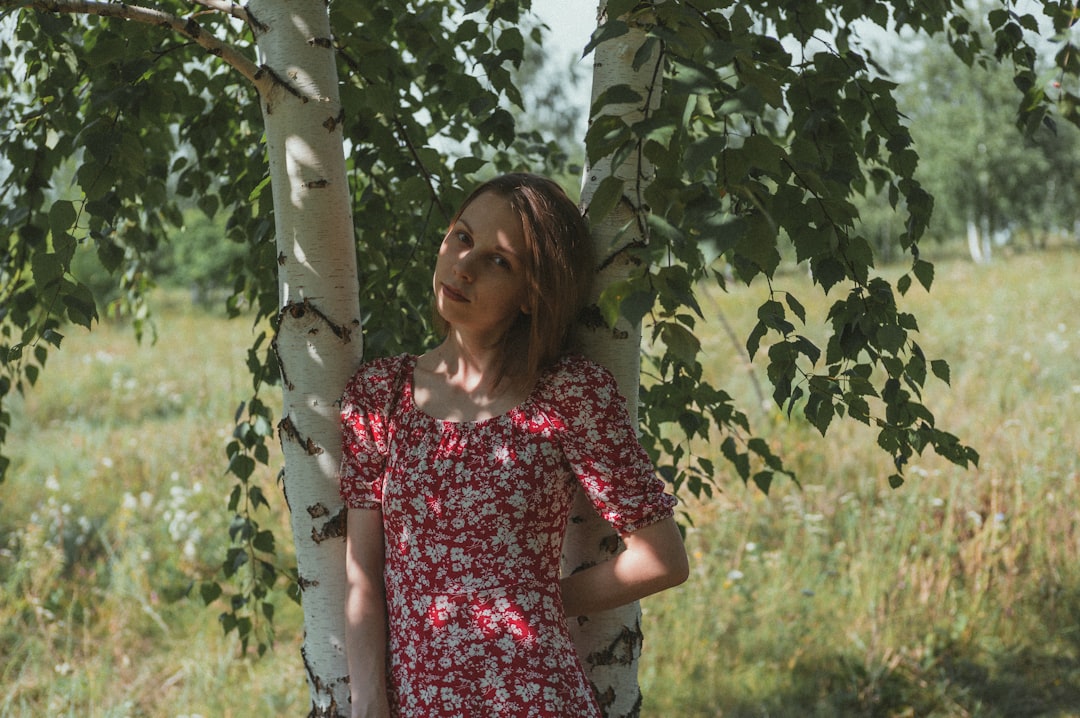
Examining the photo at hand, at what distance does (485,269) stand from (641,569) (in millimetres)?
508

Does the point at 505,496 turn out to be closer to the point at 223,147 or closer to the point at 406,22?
the point at 406,22

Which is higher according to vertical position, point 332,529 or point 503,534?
point 332,529

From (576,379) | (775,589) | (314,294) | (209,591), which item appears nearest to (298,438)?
(314,294)

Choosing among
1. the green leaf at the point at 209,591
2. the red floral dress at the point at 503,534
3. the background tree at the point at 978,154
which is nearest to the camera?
the red floral dress at the point at 503,534

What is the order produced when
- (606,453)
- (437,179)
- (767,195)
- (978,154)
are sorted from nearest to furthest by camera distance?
(767,195) → (606,453) → (437,179) → (978,154)

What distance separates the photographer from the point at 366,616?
147 centimetres

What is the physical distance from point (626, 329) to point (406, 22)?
35.0 inches

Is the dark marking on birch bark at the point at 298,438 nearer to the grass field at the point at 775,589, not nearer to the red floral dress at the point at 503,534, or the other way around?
the red floral dress at the point at 503,534

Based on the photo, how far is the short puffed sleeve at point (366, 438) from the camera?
4.88 ft

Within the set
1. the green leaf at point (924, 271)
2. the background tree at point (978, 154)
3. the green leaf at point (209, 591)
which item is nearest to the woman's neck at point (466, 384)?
the green leaf at point (924, 271)

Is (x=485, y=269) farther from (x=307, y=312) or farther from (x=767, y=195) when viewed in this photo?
(x=767, y=195)

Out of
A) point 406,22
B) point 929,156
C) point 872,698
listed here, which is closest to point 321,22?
point 406,22

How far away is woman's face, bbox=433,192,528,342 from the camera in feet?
4.73

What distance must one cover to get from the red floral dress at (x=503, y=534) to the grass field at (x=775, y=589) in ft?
4.71
